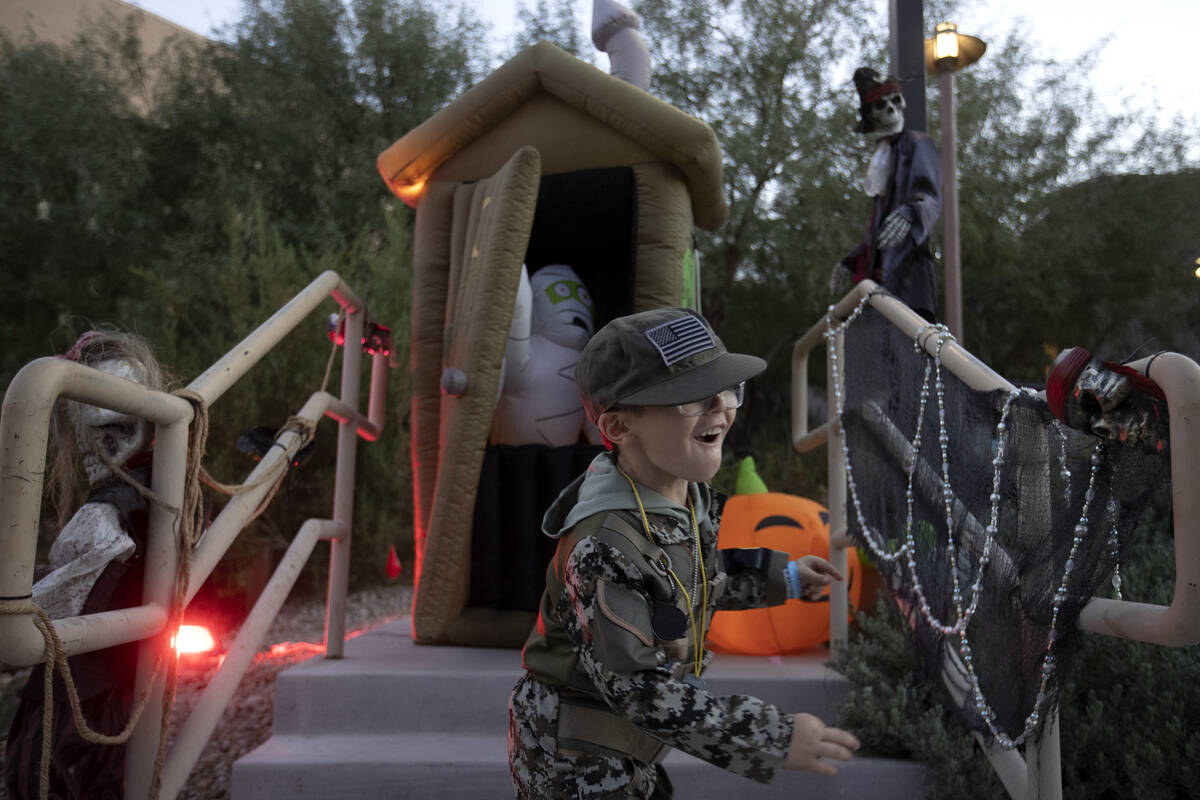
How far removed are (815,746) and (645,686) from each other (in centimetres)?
23

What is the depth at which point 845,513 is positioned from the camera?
9.57 ft

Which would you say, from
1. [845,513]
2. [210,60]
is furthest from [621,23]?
[210,60]

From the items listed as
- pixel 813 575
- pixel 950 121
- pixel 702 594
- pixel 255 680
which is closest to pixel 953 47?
pixel 950 121

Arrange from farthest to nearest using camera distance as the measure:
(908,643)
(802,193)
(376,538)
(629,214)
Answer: (802,193)
(376,538)
(629,214)
(908,643)

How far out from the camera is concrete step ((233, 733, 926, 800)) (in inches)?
90.3

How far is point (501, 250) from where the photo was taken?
10.6ft

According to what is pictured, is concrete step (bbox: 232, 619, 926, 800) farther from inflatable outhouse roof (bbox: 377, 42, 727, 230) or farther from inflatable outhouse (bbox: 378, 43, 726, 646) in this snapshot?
inflatable outhouse roof (bbox: 377, 42, 727, 230)

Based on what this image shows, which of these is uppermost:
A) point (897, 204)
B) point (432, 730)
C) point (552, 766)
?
point (897, 204)

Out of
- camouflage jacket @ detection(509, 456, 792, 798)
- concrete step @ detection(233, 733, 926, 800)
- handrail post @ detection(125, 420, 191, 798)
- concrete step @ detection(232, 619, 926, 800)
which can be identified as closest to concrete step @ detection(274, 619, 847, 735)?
concrete step @ detection(232, 619, 926, 800)

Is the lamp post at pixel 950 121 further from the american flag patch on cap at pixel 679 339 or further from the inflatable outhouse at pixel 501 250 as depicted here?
the american flag patch on cap at pixel 679 339

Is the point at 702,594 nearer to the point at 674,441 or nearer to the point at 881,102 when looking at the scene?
the point at 674,441

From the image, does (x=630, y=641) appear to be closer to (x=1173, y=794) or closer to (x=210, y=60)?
(x=1173, y=794)

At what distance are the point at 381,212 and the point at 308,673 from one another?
7007mm

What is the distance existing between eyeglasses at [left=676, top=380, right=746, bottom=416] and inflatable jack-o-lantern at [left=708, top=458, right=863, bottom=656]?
61.0 inches
